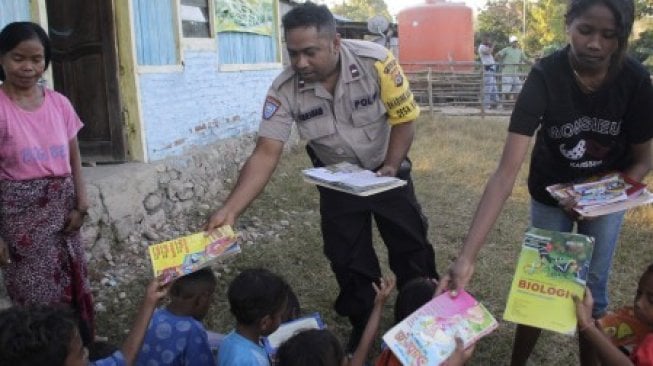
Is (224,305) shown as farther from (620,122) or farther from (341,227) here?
(620,122)

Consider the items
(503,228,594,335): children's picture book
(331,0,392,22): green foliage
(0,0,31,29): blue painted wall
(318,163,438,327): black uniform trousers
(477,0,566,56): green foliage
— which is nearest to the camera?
(503,228,594,335): children's picture book

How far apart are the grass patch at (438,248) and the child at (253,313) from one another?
1133mm

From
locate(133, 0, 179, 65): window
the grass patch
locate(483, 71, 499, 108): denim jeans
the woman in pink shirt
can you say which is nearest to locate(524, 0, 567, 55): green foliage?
locate(483, 71, 499, 108): denim jeans

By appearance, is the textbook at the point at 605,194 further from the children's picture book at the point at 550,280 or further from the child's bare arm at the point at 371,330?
the child's bare arm at the point at 371,330

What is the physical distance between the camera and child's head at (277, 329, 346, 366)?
6.19ft

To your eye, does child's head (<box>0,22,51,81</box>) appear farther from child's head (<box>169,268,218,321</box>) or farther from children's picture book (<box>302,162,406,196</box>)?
children's picture book (<box>302,162,406,196</box>)

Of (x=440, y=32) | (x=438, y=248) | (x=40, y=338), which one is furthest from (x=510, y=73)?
(x=40, y=338)

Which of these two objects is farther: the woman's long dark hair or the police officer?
the police officer

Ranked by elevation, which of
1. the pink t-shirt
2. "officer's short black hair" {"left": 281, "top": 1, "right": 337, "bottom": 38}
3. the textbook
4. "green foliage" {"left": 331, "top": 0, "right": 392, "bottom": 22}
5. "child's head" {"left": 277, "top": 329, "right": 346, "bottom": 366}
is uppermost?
"green foliage" {"left": 331, "top": 0, "right": 392, "bottom": 22}

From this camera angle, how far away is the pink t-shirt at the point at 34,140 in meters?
2.59

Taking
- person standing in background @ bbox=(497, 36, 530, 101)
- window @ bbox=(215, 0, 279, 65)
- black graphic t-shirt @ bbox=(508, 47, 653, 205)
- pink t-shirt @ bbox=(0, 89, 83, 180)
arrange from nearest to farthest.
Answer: black graphic t-shirt @ bbox=(508, 47, 653, 205) < pink t-shirt @ bbox=(0, 89, 83, 180) < window @ bbox=(215, 0, 279, 65) < person standing in background @ bbox=(497, 36, 530, 101)

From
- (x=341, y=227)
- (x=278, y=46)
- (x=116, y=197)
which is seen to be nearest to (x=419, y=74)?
(x=278, y=46)

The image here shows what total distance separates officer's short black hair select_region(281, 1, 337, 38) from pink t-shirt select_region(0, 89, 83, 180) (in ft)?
3.73

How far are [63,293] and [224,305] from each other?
41.4 inches
